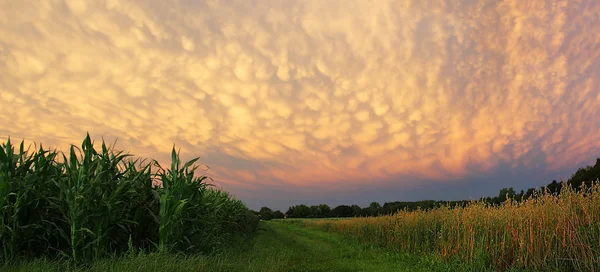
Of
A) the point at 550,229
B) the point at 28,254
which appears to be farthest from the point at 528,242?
the point at 28,254

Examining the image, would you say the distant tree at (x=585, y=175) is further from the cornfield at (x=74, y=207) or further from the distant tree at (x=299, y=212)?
the distant tree at (x=299, y=212)

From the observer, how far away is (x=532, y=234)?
Answer: 31.7ft

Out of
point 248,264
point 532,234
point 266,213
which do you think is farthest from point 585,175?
point 266,213

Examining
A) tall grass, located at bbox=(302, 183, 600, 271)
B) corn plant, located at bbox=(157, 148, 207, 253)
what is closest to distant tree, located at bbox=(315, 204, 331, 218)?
tall grass, located at bbox=(302, 183, 600, 271)

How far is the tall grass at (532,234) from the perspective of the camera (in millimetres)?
8781

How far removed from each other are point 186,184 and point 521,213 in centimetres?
1003

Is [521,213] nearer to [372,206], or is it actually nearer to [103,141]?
[103,141]

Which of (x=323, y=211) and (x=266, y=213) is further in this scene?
(x=323, y=211)

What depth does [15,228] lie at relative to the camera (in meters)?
8.52

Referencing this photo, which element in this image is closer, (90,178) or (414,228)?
(90,178)

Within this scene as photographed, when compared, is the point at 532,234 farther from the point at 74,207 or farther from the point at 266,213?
the point at 266,213

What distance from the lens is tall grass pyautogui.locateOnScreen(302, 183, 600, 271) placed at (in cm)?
878

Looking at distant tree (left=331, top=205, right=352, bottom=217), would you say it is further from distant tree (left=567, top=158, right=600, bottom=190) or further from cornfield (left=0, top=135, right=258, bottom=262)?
cornfield (left=0, top=135, right=258, bottom=262)

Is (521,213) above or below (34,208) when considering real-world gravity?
above
